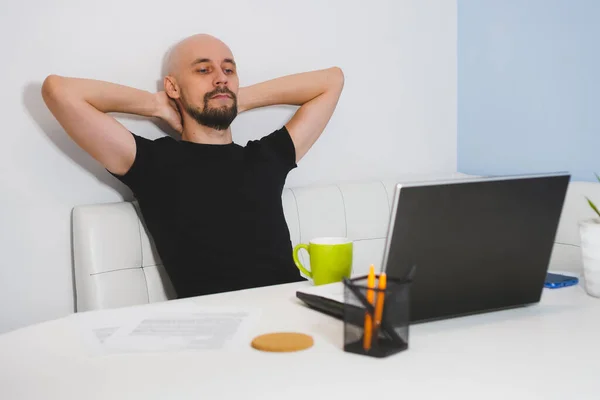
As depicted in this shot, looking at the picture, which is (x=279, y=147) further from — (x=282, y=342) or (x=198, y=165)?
(x=282, y=342)

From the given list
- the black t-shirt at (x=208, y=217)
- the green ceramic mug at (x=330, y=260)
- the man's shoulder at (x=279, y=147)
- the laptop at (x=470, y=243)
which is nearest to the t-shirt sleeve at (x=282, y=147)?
the man's shoulder at (x=279, y=147)

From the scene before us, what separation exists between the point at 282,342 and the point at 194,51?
1.22 m

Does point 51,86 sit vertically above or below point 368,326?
above

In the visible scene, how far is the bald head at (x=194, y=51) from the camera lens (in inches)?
76.8

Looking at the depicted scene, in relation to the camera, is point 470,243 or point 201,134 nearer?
point 470,243

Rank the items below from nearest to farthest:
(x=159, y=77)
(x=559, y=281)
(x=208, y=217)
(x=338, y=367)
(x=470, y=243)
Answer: (x=338, y=367) → (x=470, y=243) → (x=559, y=281) → (x=208, y=217) → (x=159, y=77)

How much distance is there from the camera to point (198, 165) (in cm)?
187

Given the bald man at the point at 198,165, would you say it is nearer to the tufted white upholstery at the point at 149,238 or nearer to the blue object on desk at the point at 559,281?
the tufted white upholstery at the point at 149,238

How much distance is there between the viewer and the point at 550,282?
1.30 metres

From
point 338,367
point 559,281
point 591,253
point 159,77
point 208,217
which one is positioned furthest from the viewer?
point 159,77

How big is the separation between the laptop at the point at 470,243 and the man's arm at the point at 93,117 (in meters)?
0.84

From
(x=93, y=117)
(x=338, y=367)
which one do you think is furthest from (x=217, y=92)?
(x=338, y=367)

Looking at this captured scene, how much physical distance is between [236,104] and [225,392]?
1307mm

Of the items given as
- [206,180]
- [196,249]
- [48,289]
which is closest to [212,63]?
[206,180]
